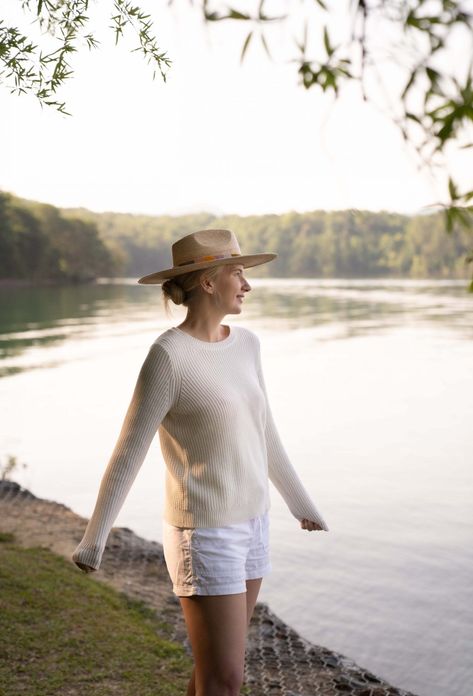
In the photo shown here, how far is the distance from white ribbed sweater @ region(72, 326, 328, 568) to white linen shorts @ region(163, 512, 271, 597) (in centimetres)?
3

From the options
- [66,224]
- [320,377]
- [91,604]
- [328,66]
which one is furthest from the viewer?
[66,224]

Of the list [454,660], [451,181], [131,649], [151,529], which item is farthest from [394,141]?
[151,529]

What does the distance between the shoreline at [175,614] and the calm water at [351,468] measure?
48cm

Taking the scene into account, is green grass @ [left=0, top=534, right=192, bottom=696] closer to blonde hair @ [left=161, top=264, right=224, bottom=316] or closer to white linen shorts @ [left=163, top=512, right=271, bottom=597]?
white linen shorts @ [left=163, top=512, right=271, bottom=597]

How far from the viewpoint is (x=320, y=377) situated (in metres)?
18.9

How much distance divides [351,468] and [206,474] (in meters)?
8.08

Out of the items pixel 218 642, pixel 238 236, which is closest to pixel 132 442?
pixel 218 642

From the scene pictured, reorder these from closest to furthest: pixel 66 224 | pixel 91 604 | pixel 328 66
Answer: pixel 328 66
pixel 91 604
pixel 66 224

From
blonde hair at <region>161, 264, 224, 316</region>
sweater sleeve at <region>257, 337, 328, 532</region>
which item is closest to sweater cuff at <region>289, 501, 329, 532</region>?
sweater sleeve at <region>257, 337, 328, 532</region>

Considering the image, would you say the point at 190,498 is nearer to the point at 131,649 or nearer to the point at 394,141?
the point at 394,141

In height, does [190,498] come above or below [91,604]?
above

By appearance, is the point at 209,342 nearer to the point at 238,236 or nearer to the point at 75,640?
the point at 75,640

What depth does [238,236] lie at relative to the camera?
9994 centimetres

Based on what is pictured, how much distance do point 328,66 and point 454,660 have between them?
4.63 metres
